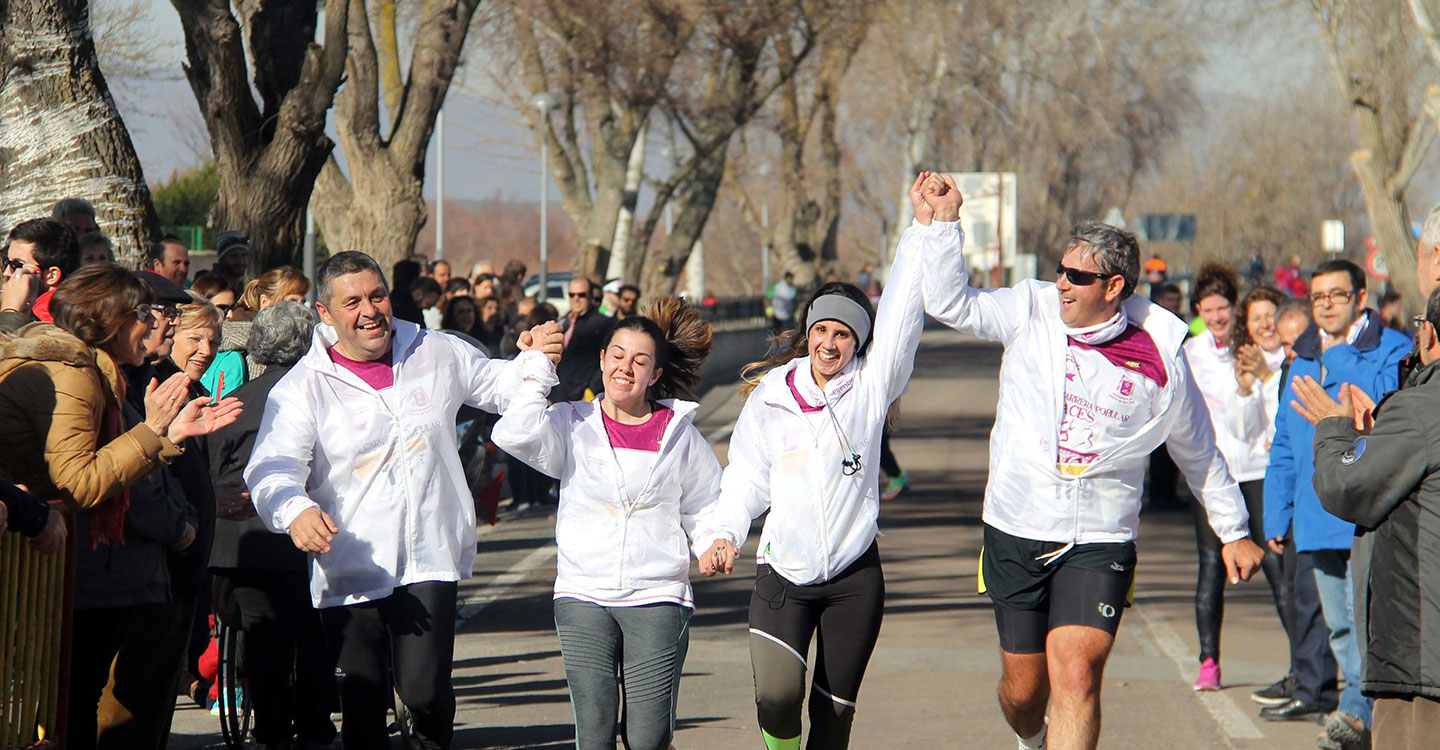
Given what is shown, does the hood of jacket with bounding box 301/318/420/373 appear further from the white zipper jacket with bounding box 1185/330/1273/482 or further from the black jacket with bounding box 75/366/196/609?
the white zipper jacket with bounding box 1185/330/1273/482

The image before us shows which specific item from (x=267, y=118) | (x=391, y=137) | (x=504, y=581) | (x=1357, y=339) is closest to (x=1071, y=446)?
(x=1357, y=339)

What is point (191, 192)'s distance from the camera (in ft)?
82.9

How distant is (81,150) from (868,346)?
5575mm

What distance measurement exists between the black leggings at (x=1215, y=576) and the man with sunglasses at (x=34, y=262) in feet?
17.2

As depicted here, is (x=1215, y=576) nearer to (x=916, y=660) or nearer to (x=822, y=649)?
(x=916, y=660)

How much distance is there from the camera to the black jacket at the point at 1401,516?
429cm

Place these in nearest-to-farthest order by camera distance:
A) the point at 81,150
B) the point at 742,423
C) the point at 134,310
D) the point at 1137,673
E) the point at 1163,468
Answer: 1. the point at 134,310
2. the point at 742,423
3. the point at 1137,673
4. the point at 81,150
5. the point at 1163,468

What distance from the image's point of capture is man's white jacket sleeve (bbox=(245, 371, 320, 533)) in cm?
521

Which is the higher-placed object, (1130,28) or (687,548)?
(1130,28)

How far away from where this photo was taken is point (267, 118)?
12156mm

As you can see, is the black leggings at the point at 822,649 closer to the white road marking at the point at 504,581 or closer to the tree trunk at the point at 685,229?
the white road marking at the point at 504,581

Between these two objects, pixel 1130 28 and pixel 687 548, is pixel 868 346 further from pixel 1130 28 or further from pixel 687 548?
pixel 1130 28

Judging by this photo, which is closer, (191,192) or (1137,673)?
(1137,673)

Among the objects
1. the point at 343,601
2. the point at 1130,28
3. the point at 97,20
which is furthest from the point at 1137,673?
the point at 1130,28
